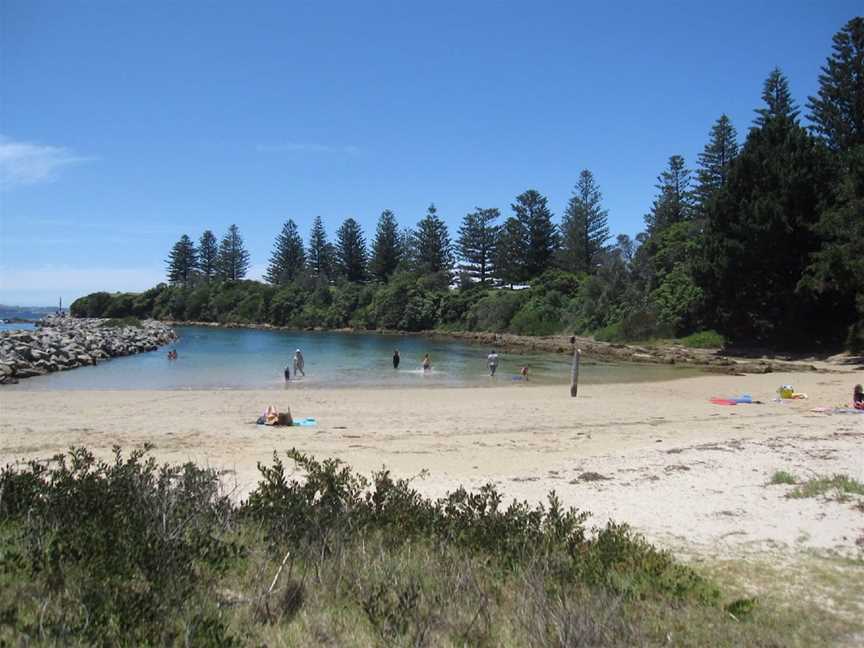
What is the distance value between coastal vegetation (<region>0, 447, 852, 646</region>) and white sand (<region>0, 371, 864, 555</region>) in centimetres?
201

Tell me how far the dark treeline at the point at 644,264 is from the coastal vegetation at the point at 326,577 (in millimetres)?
27503

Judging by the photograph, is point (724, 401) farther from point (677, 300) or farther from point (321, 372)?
point (677, 300)

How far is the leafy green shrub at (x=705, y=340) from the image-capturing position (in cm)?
3838

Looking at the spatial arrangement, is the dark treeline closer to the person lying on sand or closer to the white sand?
the white sand

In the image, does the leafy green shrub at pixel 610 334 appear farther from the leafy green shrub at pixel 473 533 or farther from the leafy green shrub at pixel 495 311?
the leafy green shrub at pixel 473 533

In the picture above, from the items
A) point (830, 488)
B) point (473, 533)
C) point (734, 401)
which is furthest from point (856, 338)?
point (473, 533)

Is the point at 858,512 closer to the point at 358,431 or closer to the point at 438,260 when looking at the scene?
the point at 358,431

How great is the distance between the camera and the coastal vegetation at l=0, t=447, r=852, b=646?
335 centimetres


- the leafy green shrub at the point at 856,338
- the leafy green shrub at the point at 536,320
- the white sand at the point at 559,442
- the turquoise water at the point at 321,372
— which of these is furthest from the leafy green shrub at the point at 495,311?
the white sand at the point at 559,442

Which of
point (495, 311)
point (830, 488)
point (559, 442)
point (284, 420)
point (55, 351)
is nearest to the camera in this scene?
point (830, 488)

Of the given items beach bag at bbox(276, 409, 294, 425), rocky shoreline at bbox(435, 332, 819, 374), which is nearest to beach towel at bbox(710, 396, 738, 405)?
rocky shoreline at bbox(435, 332, 819, 374)

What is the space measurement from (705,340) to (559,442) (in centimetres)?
3114

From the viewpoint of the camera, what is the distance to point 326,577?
408cm

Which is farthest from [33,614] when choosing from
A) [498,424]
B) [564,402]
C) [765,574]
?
[564,402]
